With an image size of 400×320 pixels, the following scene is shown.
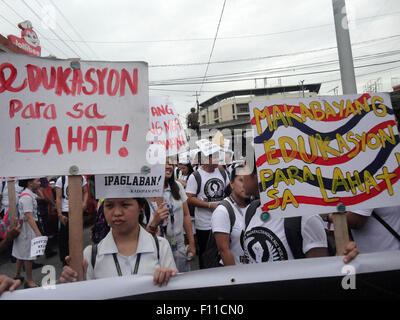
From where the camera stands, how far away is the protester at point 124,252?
5.24ft

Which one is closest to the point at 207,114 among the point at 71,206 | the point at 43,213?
the point at 43,213

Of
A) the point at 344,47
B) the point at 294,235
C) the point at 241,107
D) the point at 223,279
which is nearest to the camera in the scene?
the point at 223,279

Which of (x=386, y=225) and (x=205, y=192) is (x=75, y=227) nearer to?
(x=386, y=225)

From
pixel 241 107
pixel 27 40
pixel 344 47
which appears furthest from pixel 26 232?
pixel 241 107

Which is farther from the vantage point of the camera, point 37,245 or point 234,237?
point 234,237

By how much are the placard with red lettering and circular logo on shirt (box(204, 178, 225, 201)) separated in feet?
7.25

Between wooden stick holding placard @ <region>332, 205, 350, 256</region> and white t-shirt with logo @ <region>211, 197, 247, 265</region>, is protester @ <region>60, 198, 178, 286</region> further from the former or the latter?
wooden stick holding placard @ <region>332, 205, 350, 256</region>

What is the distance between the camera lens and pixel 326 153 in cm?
168

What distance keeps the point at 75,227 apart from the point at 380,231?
1.82 metres

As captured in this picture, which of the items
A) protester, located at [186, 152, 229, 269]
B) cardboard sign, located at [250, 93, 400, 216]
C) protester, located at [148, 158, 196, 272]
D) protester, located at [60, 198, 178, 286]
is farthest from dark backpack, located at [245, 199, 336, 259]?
protester, located at [186, 152, 229, 269]

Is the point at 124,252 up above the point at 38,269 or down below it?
above
